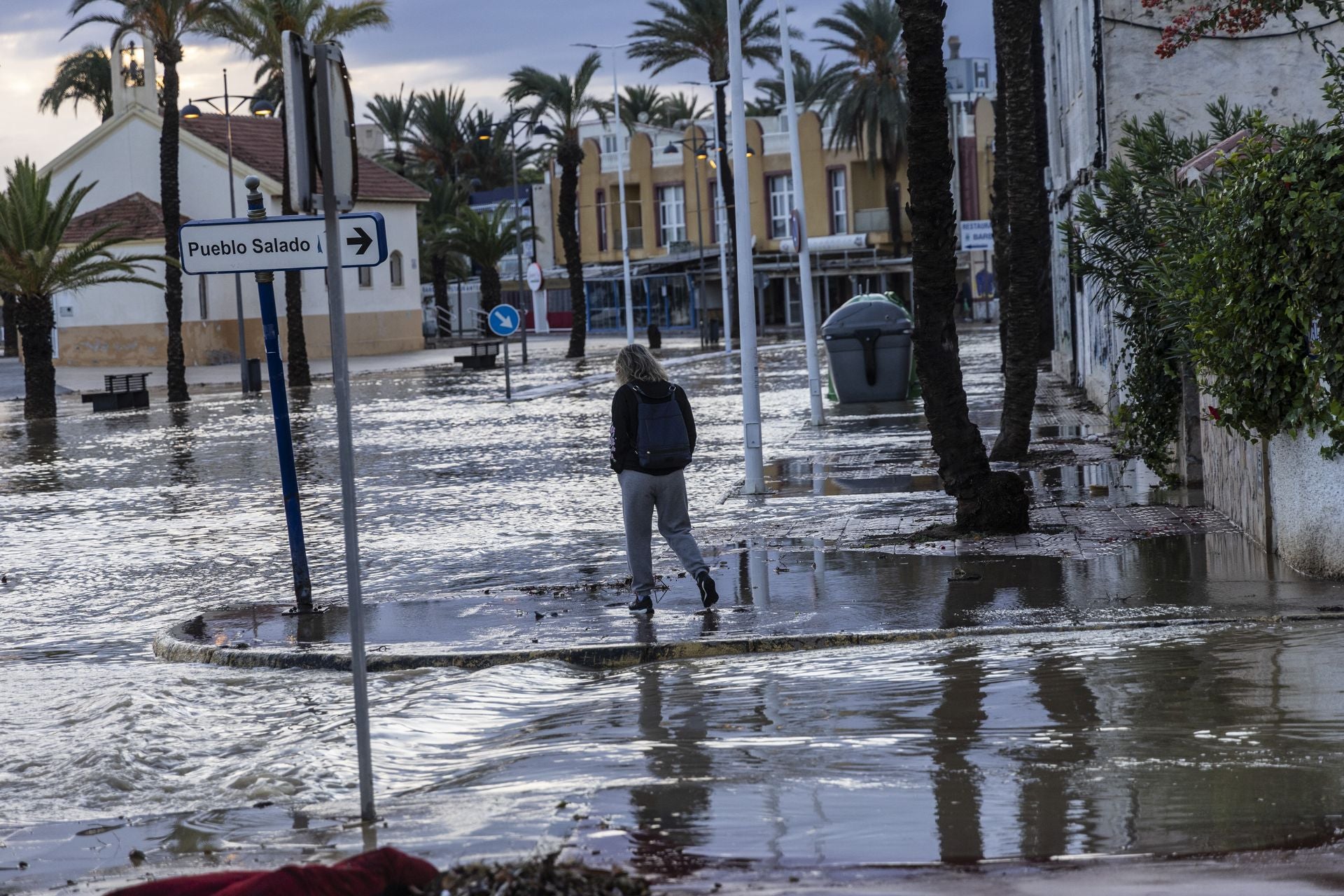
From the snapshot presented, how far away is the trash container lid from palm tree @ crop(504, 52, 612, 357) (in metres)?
29.8

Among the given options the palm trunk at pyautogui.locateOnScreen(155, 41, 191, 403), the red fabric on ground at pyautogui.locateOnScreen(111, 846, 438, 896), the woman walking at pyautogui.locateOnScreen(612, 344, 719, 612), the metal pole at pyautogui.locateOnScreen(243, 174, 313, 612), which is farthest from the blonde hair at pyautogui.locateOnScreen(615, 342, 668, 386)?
the palm trunk at pyautogui.locateOnScreen(155, 41, 191, 403)

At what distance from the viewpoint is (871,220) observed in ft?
262

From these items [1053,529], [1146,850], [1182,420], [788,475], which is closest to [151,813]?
[1146,850]

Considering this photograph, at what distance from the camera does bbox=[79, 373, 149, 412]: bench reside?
3509cm

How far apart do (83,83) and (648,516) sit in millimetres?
73152

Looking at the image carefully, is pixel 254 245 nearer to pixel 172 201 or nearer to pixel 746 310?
pixel 746 310

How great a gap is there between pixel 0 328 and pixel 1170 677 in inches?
3920

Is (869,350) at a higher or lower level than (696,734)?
higher

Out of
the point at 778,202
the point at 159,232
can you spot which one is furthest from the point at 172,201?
the point at 778,202

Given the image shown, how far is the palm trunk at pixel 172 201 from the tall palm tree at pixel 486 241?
31781 millimetres

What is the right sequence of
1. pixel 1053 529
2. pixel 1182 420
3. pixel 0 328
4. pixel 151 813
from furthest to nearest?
pixel 0 328, pixel 1182 420, pixel 1053 529, pixel 151 813

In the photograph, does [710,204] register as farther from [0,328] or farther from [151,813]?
[151,813]

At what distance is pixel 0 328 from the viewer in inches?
3799

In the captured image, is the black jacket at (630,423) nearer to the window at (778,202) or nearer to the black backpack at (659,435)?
the black backpack at (659,435)
